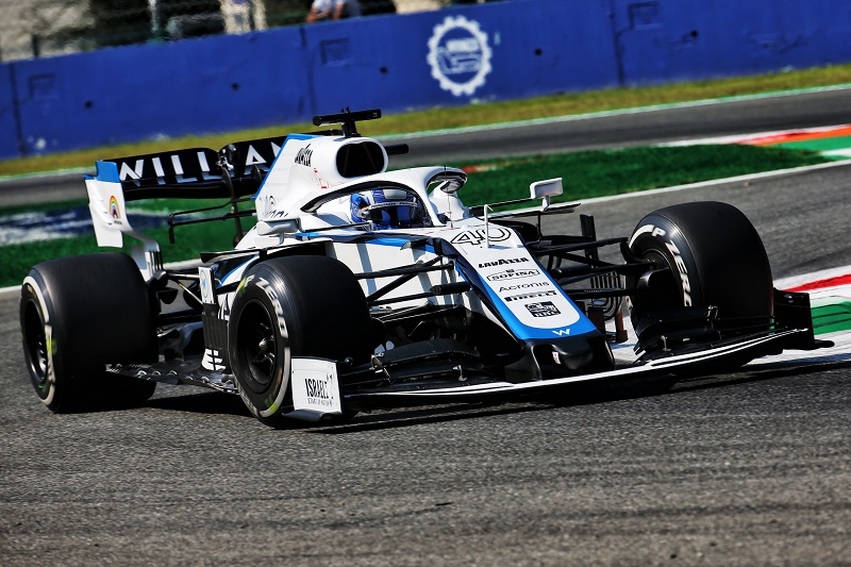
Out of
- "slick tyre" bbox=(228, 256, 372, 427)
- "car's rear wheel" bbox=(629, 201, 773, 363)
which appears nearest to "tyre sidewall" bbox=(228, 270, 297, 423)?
"slick tyre" bbox=(228, 256, 372, 427)

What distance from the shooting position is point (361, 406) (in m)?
6.43

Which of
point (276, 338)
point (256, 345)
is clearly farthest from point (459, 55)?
point (276, 338)

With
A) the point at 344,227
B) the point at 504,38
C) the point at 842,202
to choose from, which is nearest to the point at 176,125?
the point at 504,38

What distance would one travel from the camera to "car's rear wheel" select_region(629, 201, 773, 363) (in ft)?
23.6

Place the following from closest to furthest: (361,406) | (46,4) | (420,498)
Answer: (420,498), (361,406), (46,4)

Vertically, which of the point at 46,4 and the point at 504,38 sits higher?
the point at 46,4

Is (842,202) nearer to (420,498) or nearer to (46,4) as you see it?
(420,498)

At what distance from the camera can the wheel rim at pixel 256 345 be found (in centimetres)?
691

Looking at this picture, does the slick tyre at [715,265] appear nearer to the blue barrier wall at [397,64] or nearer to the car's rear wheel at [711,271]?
the car's rear wheel at [711,271]

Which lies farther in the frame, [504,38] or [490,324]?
[504,38]

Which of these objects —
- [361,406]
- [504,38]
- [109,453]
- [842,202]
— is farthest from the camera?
[504,38]

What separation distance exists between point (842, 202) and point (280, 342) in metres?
7.35

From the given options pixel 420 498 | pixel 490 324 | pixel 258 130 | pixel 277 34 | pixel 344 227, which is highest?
pixel 277 34

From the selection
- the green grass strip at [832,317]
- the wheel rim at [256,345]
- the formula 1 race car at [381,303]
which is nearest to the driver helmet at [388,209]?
the formula 1 race car at [381,303]
